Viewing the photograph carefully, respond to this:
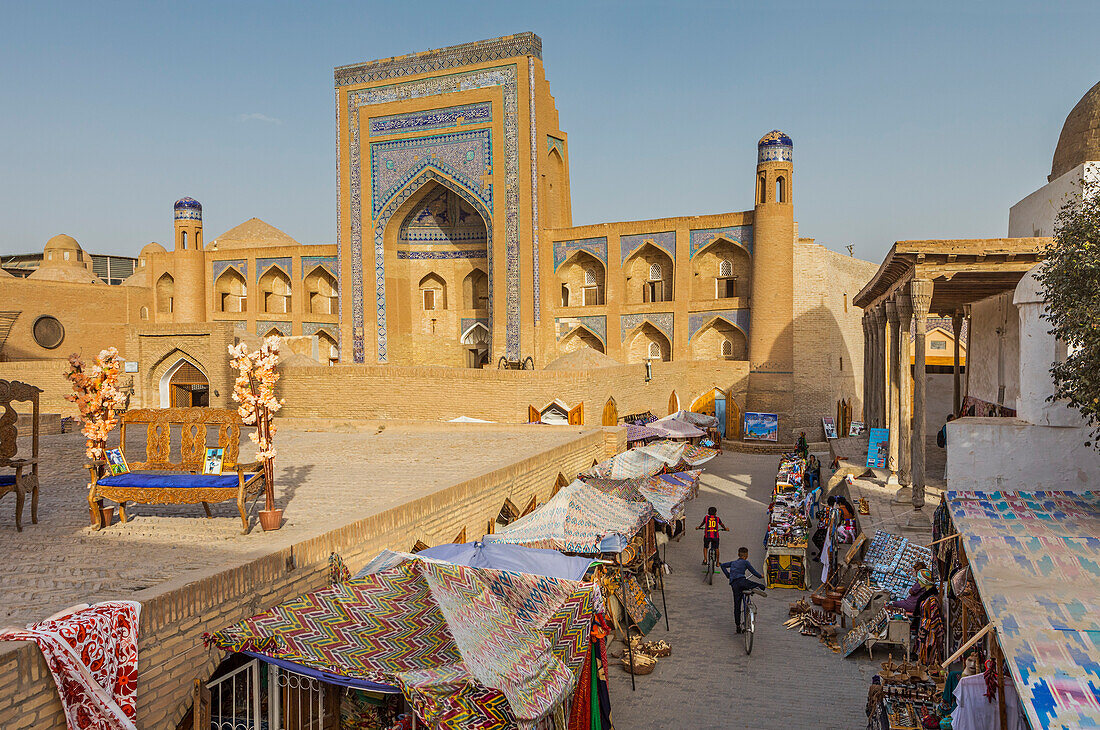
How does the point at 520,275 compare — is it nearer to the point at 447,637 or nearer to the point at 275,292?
the point at 275,292

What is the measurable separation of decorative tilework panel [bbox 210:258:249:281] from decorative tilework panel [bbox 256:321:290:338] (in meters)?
1.77

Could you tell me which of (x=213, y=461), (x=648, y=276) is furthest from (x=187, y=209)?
(x=213, y=461)

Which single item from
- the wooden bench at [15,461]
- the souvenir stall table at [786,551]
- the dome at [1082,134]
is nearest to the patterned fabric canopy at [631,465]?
the souvenir stall table at [786,551]

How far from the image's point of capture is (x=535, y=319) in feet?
77.5

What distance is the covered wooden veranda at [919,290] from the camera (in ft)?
31.9

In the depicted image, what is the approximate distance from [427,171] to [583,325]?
668 cm

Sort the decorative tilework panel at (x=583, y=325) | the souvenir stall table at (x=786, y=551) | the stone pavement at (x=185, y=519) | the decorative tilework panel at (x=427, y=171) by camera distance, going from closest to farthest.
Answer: the stone pavement at (x=185, y=519) → the souvenir stall table at (x=786, y=551) → the decorative tilework panel at (x=427, y=171) → the decorative tilework panel at (x=583, y=325)

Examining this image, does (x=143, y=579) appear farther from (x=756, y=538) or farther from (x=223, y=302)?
(x=223, y=302)

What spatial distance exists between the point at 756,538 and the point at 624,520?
15.4 feet

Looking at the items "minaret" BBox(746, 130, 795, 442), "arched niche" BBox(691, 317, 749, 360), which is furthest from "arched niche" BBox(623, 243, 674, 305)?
"minaret" BBox(746, 130, 795, 442)

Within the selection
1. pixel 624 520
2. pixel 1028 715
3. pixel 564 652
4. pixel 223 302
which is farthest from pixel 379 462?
pixel 223 302

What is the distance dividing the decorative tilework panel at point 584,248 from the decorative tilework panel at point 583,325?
1.71 m

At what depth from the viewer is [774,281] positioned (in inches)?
866

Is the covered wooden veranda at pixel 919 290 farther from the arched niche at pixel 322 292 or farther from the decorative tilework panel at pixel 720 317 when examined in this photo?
the arched niche at pixel 322 292
